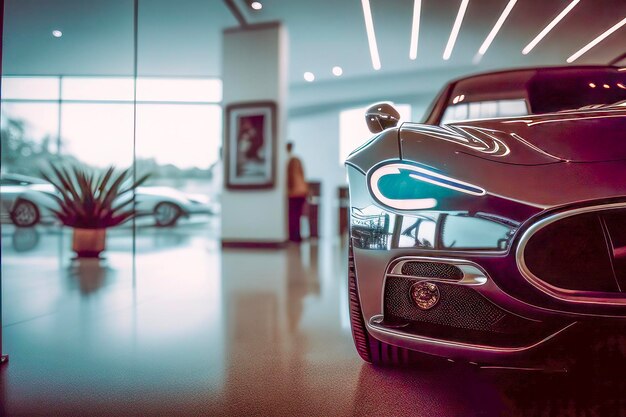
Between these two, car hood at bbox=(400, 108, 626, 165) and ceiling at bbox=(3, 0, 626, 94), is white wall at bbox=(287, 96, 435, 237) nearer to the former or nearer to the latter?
ceiling at bbox=(3, 0, 626, 94)

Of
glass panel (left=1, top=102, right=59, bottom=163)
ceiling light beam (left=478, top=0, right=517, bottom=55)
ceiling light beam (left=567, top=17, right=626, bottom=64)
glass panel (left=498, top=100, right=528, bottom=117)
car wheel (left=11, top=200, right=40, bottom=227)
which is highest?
ceiling light beam (left=478, top=0, right=517, bottom=55)

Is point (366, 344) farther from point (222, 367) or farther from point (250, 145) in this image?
point (250, 145)

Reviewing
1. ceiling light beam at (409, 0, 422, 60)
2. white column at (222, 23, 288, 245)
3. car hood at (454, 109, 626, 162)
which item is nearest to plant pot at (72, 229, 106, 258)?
white column at (222, 23, 288, 245)

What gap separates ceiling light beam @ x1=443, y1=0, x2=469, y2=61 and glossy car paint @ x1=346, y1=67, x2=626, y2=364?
13.7 feet

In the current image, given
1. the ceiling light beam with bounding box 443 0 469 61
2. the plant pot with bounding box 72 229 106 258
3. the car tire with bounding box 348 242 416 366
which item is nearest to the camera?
the car tire with bounding box 348 242 416 366

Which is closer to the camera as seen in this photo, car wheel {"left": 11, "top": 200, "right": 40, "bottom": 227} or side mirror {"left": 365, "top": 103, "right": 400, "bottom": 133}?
side mirror {"left": 365, "top": 103, "right": 400, "bottom": 133}

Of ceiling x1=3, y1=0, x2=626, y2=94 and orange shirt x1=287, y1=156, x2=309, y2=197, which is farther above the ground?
ceiling x1=3, y1=0, x2=626, y2=94

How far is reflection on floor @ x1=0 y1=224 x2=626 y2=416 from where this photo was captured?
3.51 feet

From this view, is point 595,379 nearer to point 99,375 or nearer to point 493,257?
point 493,257

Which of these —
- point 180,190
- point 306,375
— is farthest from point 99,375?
point 180,190

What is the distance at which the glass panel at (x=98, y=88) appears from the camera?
9.13 feet

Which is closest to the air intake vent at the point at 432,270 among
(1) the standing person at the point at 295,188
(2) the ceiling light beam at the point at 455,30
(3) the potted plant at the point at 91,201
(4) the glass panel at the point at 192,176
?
(3) the potted plant at the point at 91,201

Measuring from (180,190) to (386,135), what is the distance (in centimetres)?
780

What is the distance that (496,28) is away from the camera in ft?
17.9
